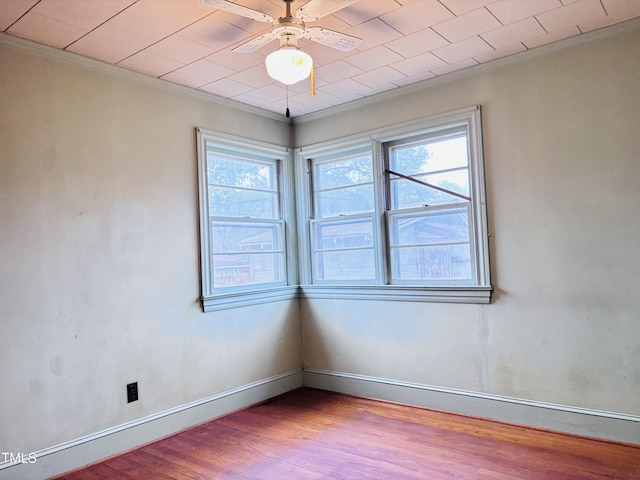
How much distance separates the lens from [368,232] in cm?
398

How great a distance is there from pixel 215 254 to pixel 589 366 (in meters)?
2.81

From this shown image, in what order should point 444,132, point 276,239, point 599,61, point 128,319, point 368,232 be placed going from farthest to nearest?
point 276,239 < point 368,232 < point 444,132 < point 128,319 < point 599,61

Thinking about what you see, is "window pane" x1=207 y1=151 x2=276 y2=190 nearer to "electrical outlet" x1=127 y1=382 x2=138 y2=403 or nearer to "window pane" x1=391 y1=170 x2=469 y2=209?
"window pane" x1=391 y1=170 x2=469 y2=209

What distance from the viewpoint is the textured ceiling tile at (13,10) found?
2221 millimetres

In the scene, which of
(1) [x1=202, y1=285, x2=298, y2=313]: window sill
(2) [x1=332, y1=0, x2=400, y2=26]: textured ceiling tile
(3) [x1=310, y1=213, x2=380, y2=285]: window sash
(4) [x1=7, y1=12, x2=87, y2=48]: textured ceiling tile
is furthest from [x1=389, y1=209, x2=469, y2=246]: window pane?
(4) [x1=7, y1=12, x2=87, y2=48]: textured ceiling tile

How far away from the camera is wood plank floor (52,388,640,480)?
2.54 m

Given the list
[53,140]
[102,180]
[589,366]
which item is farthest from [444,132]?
[53,140]

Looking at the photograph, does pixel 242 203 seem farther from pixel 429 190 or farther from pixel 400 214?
pixel 429 190

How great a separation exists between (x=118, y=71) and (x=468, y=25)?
229cm

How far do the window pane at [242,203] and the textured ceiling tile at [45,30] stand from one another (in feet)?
4.73

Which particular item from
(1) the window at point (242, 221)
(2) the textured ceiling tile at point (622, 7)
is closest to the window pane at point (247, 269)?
(1) the window at point (242, 221)

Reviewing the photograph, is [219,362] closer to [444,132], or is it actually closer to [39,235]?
[39,235]

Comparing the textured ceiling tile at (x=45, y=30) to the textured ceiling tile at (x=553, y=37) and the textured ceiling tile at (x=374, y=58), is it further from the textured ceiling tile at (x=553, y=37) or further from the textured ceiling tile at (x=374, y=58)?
the textured ceiling tile at (x=553, y=37)

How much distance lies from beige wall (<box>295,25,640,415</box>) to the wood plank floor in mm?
337
